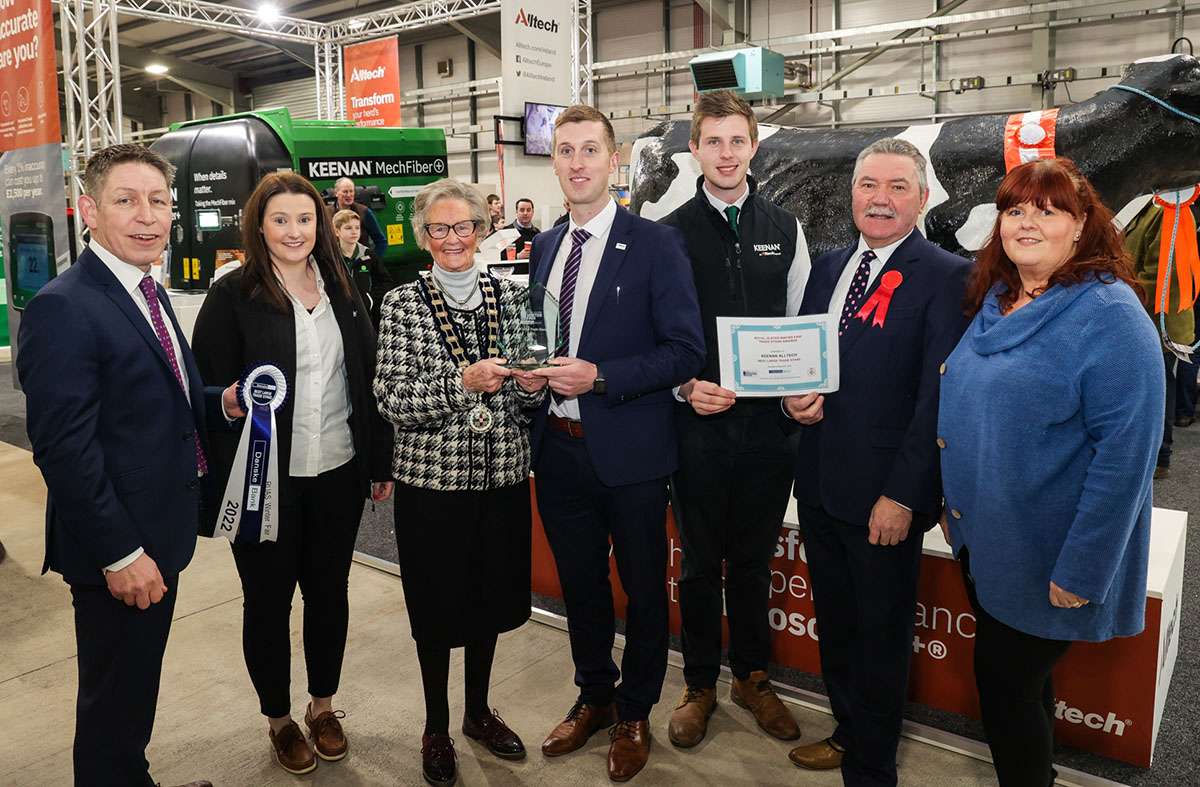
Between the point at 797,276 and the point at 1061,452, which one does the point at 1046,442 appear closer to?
the point at 1061,452

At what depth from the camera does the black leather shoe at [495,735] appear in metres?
2.28

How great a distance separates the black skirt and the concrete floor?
0.41 metres

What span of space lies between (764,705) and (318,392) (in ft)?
4.64

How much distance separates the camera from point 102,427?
1.63 metres

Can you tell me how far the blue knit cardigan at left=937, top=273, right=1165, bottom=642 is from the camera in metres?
1.43

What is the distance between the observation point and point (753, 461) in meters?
2.24

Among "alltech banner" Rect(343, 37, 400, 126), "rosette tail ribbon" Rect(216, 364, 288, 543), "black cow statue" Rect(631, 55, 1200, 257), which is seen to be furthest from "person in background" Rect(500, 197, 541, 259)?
"rosette tail ribbon" Rect(216, 364, 288, 543)

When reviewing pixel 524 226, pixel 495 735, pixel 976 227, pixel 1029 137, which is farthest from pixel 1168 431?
pixel 524 226

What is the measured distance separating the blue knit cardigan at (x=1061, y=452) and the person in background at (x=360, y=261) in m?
4.19

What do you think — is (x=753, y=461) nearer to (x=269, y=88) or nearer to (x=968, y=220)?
(x=968, y=220)

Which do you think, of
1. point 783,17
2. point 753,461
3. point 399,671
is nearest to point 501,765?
point 399,671

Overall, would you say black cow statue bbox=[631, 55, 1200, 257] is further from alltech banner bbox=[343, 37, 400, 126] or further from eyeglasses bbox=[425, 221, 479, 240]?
alltech banner bbox=[343, 37, 400, 126]

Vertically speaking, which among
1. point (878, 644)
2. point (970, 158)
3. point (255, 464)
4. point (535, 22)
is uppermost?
point (535, 22)

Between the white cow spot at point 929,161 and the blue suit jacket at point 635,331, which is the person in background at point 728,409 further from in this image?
the white cow spot at point 929,161
